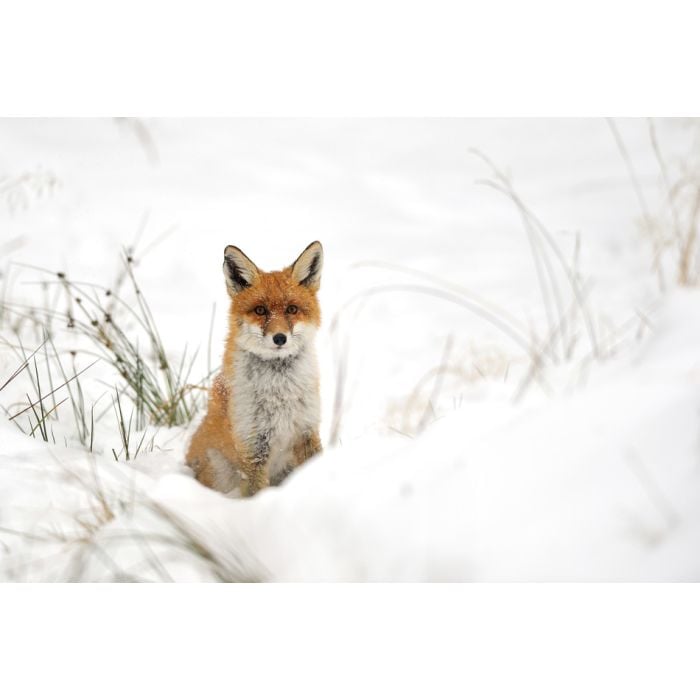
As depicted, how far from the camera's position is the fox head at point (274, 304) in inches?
92.5

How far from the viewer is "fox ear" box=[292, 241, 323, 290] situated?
2.40 meters

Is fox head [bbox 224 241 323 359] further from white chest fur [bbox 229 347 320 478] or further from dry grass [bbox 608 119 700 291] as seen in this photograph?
dry grass [bbox 608 119 700 291]

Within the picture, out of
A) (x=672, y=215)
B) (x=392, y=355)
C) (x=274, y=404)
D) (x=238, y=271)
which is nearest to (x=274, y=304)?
(x=238, y=271)

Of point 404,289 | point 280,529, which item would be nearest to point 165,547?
point 280,529

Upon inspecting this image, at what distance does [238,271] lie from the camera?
95.3 inches

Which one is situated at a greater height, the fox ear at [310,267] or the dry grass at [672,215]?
the dry grass at [672,215]

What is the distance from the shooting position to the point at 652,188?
2619 mm

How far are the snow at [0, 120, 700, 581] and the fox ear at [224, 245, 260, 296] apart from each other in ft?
0.22

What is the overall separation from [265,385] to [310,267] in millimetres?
428

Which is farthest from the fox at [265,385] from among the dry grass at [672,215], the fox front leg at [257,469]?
the dry grass at [672,215]

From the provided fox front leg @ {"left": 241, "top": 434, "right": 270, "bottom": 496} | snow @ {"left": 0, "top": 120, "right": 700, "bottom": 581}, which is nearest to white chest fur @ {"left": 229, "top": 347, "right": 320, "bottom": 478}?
fox front leg @ {"left": 241, "top": 434, "right": 270, "bottom": 496}

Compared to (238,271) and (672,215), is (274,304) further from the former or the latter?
(672,215)

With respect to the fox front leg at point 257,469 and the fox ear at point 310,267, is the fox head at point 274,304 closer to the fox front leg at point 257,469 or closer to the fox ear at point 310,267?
the fox ear at point 310,267

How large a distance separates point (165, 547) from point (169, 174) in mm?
1376
